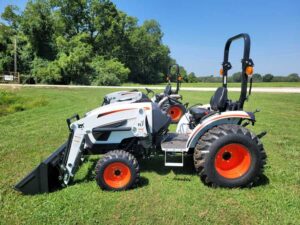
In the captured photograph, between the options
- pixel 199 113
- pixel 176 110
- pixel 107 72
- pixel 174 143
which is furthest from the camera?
pixel 107 72

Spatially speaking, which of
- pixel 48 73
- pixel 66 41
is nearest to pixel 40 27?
pixel 66 41

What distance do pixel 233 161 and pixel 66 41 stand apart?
34222mm

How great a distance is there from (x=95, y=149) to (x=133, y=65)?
1815 inches

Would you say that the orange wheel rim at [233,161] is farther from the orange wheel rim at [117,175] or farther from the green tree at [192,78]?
the green tree at [192,78]

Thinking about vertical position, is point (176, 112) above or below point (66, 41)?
below

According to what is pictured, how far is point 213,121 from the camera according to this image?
4.02 meters

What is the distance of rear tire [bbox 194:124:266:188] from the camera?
3801 millimetres

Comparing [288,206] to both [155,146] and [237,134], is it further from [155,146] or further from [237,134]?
[155,146]

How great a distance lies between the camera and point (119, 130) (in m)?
4.04

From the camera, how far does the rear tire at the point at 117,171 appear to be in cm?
377

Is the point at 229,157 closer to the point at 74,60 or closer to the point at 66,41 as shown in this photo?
the point at 74,60

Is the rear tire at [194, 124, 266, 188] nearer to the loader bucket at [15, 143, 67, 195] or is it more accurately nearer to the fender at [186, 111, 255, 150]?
the fender at [186, 111, 255, 150]

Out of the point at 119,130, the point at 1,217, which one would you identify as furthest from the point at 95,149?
the point at 1,217

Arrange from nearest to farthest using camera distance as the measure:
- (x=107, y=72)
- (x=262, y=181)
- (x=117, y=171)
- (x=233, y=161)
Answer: (x=117, y=171)
(x=233, y=161)
(x=262, y=181)
(x=107, y=72)
